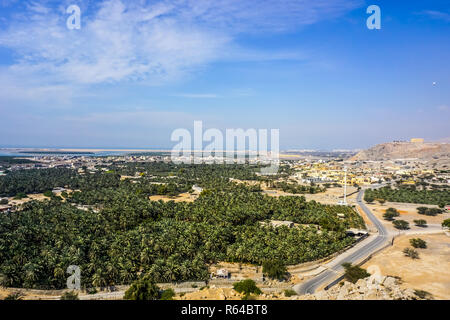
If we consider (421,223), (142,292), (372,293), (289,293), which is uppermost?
(372,293)

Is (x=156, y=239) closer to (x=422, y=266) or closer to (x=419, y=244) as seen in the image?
(x=422, y=266)

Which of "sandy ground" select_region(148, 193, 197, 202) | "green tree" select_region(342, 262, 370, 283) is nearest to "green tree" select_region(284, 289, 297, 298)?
"green tree" select_region(342, 262, 370, 283)

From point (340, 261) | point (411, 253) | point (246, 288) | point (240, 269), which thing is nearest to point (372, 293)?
point (246, 288)

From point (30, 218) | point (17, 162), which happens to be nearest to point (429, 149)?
point (30, 218)

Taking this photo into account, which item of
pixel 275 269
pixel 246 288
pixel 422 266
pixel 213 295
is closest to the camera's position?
pixel 213 295

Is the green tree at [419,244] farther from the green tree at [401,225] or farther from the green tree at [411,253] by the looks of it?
the green tree at [401,225]
